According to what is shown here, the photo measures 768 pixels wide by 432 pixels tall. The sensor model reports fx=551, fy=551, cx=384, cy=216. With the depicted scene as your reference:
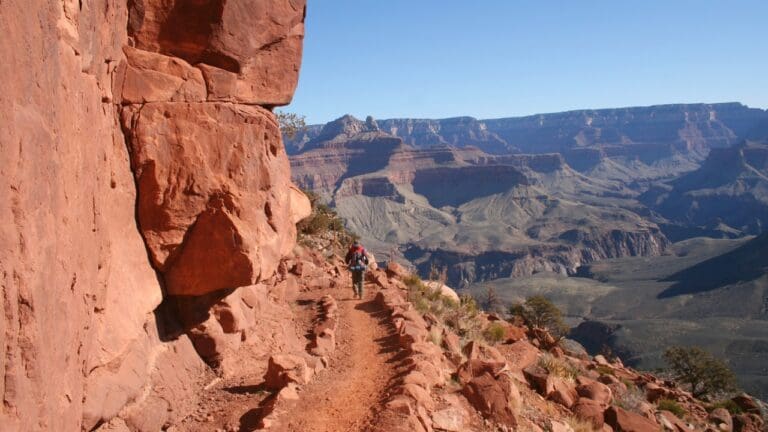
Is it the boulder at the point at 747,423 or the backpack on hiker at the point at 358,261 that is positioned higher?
the backpack on hiker at the point at 358,261

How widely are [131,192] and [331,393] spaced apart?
4.17m

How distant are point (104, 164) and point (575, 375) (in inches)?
485

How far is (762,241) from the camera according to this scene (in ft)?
300


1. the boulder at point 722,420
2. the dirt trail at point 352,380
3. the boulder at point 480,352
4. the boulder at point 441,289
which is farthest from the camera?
the boulder at point 441,289

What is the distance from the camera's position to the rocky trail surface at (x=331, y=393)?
24.4 ft

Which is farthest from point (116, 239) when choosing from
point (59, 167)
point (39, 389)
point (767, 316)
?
point (767, 316)

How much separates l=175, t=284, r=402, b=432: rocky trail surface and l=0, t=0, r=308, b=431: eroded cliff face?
52 centimetres

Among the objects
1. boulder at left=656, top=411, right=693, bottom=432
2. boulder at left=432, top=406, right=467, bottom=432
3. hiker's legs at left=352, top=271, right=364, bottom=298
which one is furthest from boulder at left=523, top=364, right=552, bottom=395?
hiker's legs at left=352, top=271, right=364, bottom=298

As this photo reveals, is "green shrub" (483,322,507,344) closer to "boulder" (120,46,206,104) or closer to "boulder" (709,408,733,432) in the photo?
"boulder" (709,408,733,432)

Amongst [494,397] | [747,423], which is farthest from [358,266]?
[747,423]

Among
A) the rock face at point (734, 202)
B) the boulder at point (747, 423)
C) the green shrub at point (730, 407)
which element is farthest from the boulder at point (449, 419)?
the rock face at point (734, 202)

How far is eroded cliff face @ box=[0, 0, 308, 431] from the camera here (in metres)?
4.42

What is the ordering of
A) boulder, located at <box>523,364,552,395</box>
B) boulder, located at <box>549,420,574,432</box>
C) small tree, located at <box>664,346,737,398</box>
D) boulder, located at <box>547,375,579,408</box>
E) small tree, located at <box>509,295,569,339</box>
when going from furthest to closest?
small tree, located at <box>509,295,569,339</box> → small tree, located at <box>664,346,737,398</box> → boulder, located at <box>523,364,552,395</box> → boulder, located at <box>547,375,579,408</box> → boulder, located at <box>549,420,574,432</box>

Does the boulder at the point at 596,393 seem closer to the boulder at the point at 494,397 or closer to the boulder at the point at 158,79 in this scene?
the boulder at the point at 494,397
